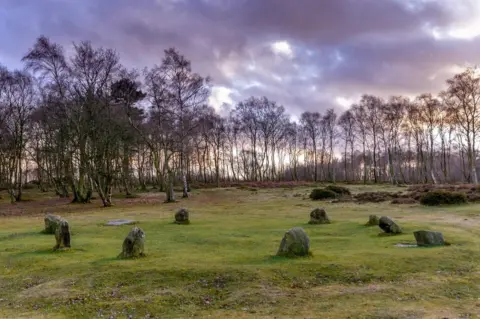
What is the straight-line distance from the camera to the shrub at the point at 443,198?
99.6 feet

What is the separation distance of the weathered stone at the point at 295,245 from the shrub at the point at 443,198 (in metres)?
21.3

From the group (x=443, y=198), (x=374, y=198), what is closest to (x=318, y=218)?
(x=443, y=198)

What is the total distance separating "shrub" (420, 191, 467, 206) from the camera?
30.3m

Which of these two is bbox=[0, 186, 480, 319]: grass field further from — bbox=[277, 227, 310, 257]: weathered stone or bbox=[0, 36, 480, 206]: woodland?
bbox=[0, 36, 480, 206]: woodland

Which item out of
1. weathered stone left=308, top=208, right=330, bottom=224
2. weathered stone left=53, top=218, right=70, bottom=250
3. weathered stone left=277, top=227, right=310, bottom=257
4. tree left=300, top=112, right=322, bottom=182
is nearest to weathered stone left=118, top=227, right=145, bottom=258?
weathered stone left=53, top=218, right=70, bottom=250

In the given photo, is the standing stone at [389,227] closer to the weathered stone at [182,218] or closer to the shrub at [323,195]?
the weathered stone at [182,218]

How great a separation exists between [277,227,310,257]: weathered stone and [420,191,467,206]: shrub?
21.3m

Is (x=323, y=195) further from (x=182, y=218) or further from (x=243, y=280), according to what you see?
(x=243, y=280)

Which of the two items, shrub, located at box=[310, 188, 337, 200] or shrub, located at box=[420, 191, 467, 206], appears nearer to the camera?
shrub, located at box=[420, 191, 467, 206]

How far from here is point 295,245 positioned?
12.9 m

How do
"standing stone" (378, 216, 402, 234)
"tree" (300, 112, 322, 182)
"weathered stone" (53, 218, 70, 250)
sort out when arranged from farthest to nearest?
"tree" (300, 112, 322, 182) → "standing stone" (378, 216, 402, 234) → "weathered stone" (53, 218, 70, 250)

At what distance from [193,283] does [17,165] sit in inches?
2004

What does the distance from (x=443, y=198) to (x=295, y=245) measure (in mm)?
22081

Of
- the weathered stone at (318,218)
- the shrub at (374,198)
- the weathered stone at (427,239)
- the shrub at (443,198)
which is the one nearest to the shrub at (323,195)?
the shrub at (374,198)
